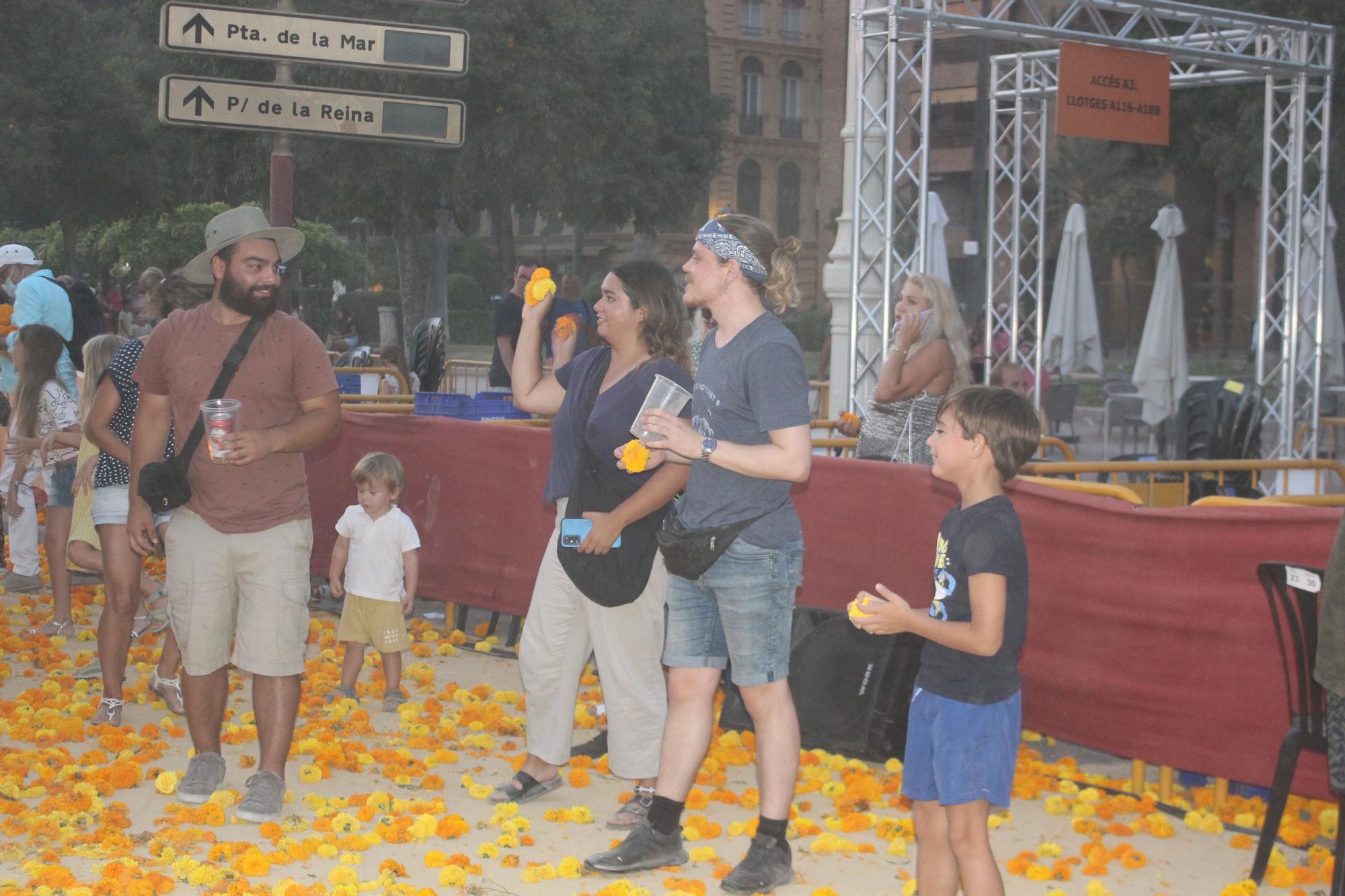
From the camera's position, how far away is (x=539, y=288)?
524 cm

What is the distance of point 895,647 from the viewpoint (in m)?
5.76

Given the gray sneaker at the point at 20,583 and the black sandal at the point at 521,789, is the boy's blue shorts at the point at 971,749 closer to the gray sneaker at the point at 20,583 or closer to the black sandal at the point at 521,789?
the black sandal at the point at 521,789

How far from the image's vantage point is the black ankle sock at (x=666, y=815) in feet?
15.6

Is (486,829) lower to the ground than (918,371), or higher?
lower

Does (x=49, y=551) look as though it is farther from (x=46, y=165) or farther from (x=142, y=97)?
(x=46, y=165)

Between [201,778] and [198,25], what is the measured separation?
4819mm

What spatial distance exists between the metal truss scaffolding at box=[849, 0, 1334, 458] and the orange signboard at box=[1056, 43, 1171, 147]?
0.50 ft

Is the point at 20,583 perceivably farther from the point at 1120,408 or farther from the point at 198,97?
the point at 1120,408

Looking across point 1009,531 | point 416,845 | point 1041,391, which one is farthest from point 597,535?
point 1041,391

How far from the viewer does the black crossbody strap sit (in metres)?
5.09

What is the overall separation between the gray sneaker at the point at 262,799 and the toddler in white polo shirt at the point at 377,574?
1.70 metres

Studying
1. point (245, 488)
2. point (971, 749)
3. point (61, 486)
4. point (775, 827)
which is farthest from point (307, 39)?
point (971, 749)

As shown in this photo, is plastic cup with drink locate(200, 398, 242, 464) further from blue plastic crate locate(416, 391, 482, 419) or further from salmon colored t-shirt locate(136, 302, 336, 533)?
blue plastic crate locate(416, 391, 482, 419)

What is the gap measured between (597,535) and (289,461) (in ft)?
3.83
